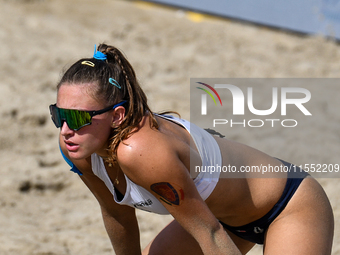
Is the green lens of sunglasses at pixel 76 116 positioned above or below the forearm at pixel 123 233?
above

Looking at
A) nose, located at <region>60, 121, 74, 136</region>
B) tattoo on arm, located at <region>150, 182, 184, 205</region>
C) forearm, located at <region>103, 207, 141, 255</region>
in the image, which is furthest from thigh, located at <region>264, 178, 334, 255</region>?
nose, located at <region>60, 121, 74, 136</region>

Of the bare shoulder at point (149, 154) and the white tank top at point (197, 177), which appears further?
the white tank top at point (197, 177)

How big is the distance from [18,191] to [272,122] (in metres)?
2.76

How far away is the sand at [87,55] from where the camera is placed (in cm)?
351

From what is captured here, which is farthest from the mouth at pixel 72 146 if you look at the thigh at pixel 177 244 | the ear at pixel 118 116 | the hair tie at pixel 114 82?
the thigh at pixel 177 244

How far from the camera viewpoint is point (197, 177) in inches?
71.1

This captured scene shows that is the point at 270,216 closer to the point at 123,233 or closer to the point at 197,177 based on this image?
the point at 197,177

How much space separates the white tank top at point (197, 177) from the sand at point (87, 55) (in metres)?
1.32

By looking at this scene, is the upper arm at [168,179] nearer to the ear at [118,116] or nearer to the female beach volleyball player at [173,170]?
the female beach volleyball player at [173,170]

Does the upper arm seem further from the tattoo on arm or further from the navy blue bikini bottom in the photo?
the navy blue bikini bottom

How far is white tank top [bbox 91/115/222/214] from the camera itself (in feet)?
5.90

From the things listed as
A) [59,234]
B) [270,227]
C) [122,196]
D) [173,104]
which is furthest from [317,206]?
[173,104]

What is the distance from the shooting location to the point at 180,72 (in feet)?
18.4

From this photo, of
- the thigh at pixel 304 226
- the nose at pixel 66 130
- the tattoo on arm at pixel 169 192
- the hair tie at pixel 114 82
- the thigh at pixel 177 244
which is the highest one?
the hair tie at pixel 114 82
